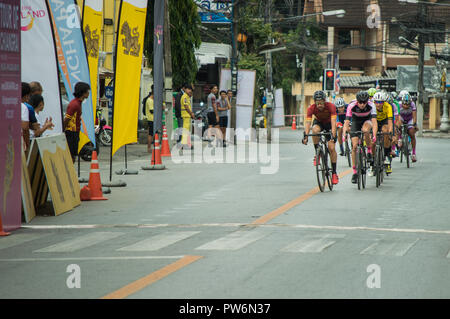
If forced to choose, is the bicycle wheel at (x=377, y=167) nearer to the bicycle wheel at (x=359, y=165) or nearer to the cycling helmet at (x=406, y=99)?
the bicycle wheel at (x=359, y=165)

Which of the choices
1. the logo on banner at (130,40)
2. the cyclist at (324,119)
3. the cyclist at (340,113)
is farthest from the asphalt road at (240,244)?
the cyclist at (340,113)

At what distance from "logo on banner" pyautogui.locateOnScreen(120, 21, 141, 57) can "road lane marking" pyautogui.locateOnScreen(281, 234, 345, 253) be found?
285 inches

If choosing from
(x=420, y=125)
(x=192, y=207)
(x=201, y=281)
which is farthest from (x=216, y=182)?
(x=420, y=125)

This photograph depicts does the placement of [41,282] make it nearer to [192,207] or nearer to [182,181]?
[192,207]

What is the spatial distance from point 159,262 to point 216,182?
9.14m

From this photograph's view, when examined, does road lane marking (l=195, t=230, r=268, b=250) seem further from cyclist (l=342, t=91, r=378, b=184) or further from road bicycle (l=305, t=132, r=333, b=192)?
cyclist (l=342, t=91, r=378, b=184)

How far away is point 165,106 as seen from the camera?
90.9ft

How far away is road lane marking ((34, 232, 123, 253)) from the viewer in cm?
946

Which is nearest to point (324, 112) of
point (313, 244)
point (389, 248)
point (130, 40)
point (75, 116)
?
point (130, 40)

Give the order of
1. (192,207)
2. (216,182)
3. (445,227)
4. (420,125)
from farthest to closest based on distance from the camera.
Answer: (420,125) < (216,182) < (192,207) < (445,227)

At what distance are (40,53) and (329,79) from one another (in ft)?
94.5

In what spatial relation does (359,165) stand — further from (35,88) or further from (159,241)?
(159,241)

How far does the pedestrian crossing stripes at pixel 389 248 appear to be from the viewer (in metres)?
9.02
